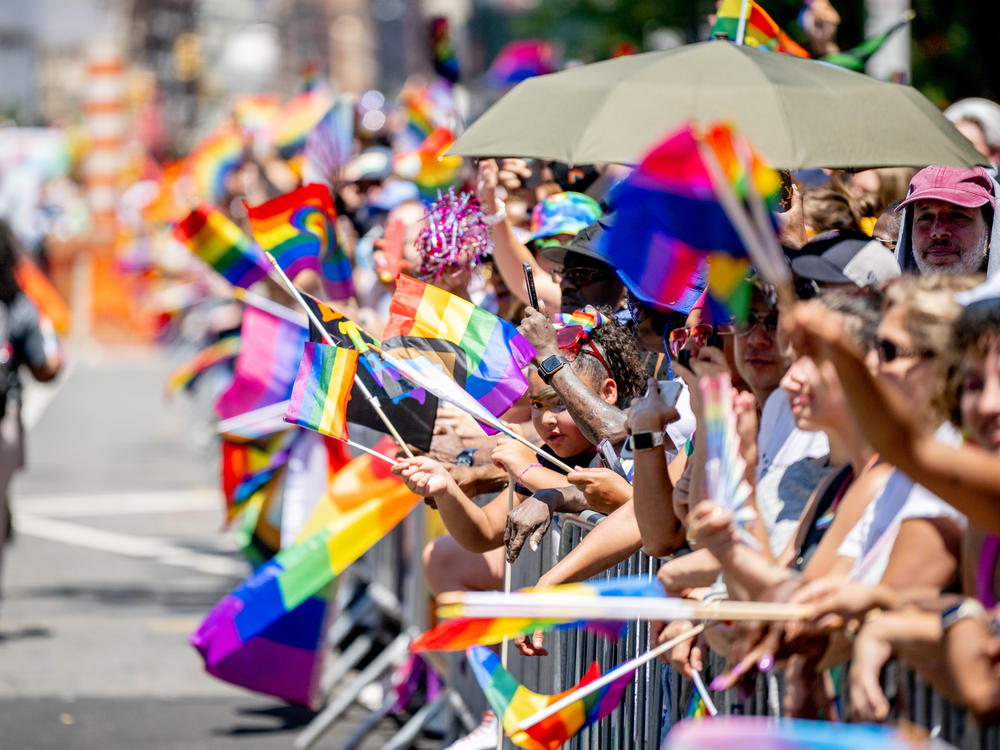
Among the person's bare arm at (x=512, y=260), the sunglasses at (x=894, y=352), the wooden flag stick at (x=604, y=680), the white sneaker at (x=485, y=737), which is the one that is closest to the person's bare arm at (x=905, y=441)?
the sunglasses at (x=894, y=352)

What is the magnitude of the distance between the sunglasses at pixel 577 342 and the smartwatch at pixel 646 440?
1027 mm

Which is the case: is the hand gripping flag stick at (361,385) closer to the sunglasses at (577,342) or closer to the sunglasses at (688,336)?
the sunglasses at (577,342)

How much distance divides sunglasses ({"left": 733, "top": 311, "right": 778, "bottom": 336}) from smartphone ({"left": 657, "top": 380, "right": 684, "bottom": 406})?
26.7 inches

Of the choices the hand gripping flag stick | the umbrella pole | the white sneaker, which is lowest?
the white sneaker

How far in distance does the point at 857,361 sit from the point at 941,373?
31cm

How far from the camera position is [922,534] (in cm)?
319

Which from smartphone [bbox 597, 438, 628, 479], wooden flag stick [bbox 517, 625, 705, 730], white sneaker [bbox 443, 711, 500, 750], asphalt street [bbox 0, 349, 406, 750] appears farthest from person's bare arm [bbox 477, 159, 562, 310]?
asphalt street [bbox 0, 349, 406, 750]

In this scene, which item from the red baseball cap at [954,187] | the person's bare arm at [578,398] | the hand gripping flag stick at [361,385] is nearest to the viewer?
the person's bare arm at [578,398]

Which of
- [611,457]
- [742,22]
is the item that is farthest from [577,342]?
[742,22]

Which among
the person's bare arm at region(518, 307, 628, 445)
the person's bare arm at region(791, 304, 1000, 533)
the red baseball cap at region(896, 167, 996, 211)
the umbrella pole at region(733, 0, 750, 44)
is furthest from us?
the umbrella pole at region(733, 0, 750, 44)

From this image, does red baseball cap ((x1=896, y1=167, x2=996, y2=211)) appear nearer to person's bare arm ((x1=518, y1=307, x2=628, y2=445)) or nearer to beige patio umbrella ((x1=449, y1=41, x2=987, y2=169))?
beige patio umbrella ((x1=449, y1=41, x2=987, y2=169))

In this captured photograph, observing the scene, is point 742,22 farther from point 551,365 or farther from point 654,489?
point 654,489

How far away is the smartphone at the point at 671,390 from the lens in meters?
4.67

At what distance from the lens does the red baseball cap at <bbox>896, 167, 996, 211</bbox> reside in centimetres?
516
